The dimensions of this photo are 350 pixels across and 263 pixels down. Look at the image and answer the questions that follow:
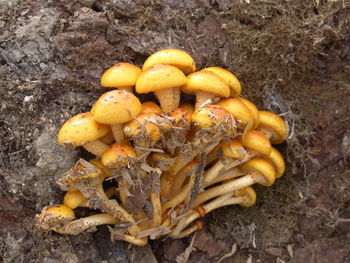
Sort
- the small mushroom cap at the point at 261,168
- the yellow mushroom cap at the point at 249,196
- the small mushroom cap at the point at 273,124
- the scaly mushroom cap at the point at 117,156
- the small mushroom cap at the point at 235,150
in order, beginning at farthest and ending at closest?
the yellow mushroom cap at the point at 249,196
the small mushroom cap at the point at 273,124
the small mushroom cap at the point at 261,168
the small mushroom cap at the point at 235,150
the scaly mushroom cap at the point at 117,156

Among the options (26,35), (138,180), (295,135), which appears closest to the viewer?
(138,180)

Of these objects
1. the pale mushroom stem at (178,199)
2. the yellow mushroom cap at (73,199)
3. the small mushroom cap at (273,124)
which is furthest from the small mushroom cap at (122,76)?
the small mushroom cap at (273,124)

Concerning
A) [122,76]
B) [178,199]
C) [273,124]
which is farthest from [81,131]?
[273,124]

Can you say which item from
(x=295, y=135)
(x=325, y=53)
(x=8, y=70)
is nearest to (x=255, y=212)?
(x=295, y=135)

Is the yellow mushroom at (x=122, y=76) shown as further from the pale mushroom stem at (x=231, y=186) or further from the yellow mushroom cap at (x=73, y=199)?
the pale mushroom stem at (x=231, y=186)

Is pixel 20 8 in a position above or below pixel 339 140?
above

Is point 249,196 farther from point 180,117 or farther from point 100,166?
point 100,166

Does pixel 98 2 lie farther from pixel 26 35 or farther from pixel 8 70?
pixel 8 70

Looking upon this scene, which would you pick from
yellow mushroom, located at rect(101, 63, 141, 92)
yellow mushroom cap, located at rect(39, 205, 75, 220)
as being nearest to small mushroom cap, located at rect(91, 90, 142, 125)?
yellow mushroom, located at rect(101, 63, 141, 92)
